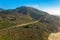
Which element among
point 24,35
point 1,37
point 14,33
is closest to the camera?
point 1,37

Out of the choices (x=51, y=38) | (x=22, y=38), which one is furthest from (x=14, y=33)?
(x=51, y=38)

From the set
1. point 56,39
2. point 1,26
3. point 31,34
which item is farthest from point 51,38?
point 1,26

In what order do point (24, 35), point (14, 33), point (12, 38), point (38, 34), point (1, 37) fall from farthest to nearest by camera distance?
point (38, 34) < point (24, 35) < point (14, 33) < point (12, 38) < point (1, 37)

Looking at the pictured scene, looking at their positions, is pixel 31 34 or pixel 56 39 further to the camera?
pixel 56 39

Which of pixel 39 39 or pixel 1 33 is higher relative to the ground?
pixel 1 33

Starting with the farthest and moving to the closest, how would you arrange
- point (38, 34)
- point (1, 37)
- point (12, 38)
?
point (38, 34)
point (12, 38)
point (1, 37)

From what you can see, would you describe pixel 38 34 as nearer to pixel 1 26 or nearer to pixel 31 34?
pixel 31 34

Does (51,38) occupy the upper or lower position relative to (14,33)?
lower

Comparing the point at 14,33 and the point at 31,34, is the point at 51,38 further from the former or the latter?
the point at 14,33

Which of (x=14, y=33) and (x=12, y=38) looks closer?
(x=12, y=38)
